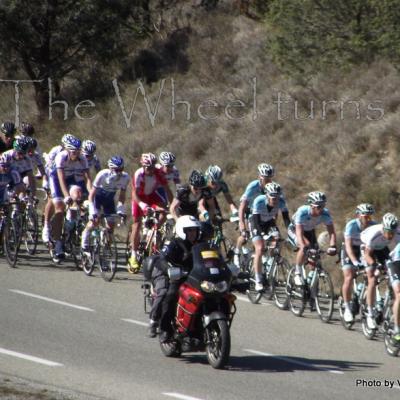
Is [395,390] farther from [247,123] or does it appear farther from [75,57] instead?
[75,57]

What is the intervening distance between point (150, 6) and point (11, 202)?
22700 mm

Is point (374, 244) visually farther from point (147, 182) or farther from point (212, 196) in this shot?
point (147, 182)

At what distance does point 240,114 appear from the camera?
30.6 metres

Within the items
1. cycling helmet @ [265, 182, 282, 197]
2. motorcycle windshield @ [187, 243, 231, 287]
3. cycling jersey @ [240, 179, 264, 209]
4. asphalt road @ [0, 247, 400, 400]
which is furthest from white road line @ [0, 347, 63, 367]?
cycling jersey @ [240, 179, 264, 209]

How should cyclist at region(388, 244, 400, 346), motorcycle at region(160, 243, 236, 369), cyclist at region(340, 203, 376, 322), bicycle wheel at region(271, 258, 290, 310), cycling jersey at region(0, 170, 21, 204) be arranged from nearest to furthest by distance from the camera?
motorcycle at region(160, 243, 236, 369), cyclist at region(388, 244, 400, 346), cyclist at region(340, 203, 376, 322), bicycle wheel at region(271, 258, 290, 310), cycling jersey at region(0, 170, 21, 204)

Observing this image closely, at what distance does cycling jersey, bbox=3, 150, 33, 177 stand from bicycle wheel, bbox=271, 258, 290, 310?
5.13 metres

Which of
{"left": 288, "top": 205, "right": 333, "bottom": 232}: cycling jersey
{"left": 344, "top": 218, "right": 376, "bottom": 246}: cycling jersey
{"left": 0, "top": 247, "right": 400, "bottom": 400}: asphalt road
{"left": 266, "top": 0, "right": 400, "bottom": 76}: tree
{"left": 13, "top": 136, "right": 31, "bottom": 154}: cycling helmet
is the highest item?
{"left": 266, "top": 0, "right": 400, "bottom": 76}: tree

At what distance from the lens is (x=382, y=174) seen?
24.0 m

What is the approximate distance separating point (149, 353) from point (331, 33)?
55.9 ft

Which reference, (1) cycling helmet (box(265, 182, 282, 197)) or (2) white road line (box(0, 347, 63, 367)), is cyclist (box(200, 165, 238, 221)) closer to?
(1) cycling helmet (box(265, 182, 282, 197))

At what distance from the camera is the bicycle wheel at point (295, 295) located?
55.5ft

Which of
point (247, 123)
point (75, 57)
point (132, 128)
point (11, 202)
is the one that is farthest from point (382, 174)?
point (75, 57)

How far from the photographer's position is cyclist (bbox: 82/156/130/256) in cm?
1891

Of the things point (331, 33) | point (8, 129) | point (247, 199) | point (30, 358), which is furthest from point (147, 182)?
point (331, 33)
